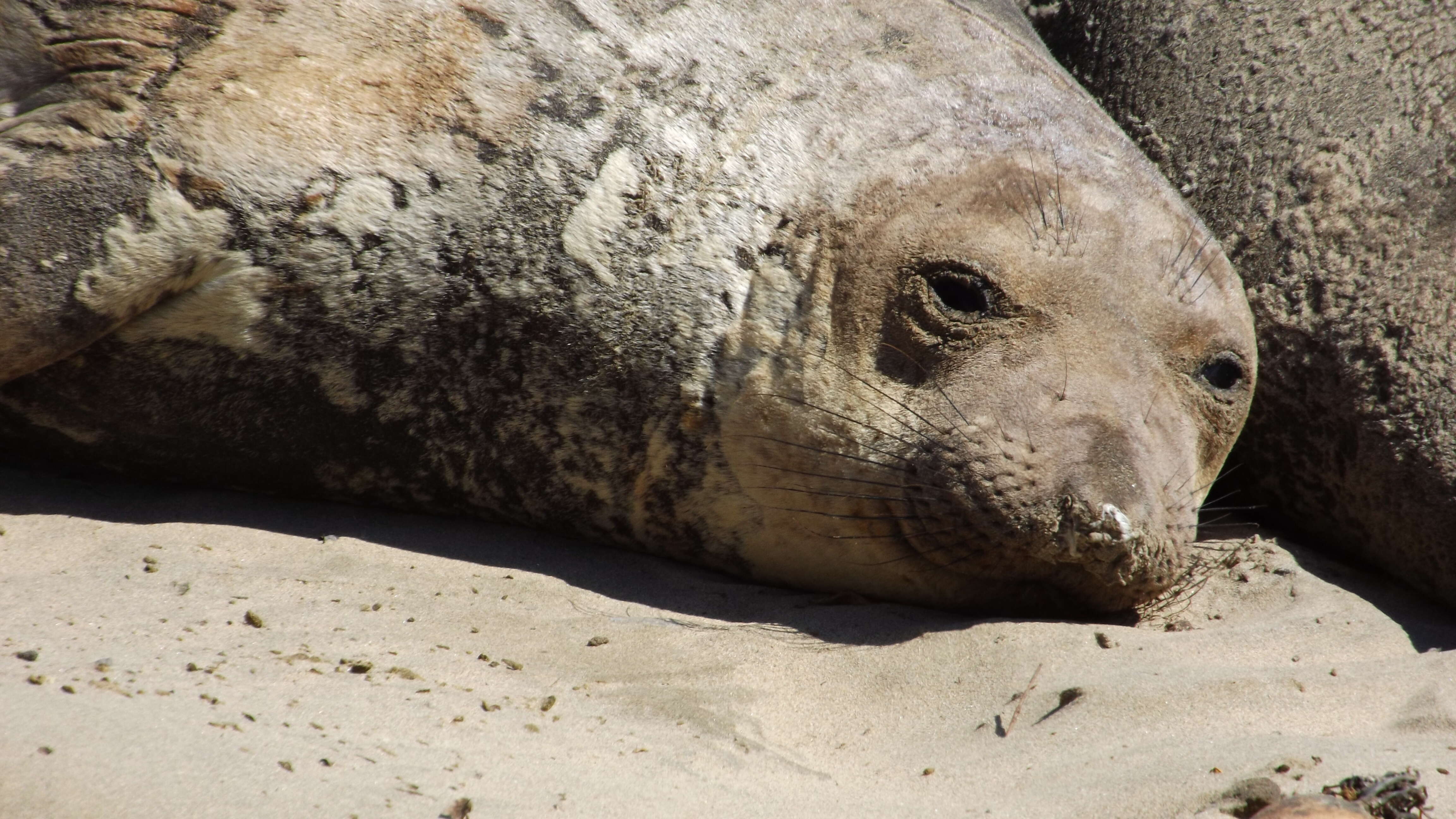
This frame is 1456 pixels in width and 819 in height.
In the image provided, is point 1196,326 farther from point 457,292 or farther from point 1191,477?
point 457,292

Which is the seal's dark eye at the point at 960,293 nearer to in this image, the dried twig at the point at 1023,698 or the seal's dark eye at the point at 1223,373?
the seal's dark eye at the point at 1223,373

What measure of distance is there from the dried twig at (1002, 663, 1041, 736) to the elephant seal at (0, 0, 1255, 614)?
0.30 metres

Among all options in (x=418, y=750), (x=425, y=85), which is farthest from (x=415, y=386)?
(x=418, y=750)

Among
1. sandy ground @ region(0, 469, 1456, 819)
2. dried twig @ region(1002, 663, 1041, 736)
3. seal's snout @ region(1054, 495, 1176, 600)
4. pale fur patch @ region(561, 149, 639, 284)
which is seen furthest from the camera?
pale fur patch @ region(561, 149, 639, 284)

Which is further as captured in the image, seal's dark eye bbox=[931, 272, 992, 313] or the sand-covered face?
seal's dark eye bbox=[931, 272, 992, 313]

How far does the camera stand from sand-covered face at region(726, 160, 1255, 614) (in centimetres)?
283

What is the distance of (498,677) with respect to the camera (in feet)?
8.20

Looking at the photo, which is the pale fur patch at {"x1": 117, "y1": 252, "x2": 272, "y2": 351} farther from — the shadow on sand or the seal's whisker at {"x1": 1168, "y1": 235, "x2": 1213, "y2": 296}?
the seal's whisker at {"x1": 1168, "y1": 235, "x2": 1213, "y2": 296}

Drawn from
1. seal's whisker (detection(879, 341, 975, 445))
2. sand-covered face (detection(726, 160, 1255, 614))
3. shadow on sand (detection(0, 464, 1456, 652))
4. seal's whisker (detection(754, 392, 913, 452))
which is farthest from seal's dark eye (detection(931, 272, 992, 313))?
shadow on sand (detection(0, 464, 1456, 652))

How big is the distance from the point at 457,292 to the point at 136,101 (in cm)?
81

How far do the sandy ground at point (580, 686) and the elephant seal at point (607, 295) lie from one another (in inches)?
7.4

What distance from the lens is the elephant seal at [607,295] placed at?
284cm

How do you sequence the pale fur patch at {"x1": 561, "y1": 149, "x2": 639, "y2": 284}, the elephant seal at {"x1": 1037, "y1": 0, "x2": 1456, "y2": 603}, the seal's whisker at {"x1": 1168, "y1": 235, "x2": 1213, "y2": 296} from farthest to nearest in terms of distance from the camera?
the elephant seal at {"x1": 1037, "y1": 0, "x2": 1456, "y2": 603}
the seal's whisker at {"x1": 1168, "y1": 235, "x2": 1213, "y2": 296}
the pale fur patch at {"x1": 561, "y1": 149, "x2": 639, "y2": 284}

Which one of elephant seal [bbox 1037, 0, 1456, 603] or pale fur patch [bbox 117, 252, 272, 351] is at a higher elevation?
elephant seal [bbox 1037, 0, 1456, 603]
